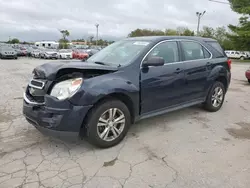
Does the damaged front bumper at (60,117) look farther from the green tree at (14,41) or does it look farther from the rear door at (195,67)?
the green tree at (14,41)

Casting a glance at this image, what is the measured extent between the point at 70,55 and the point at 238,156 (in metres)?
26.0

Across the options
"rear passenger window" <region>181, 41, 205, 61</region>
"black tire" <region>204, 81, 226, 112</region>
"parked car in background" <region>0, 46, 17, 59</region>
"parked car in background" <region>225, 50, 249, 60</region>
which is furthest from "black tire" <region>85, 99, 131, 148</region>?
"parked car in background" <region>225, 50, 249, 60</region>

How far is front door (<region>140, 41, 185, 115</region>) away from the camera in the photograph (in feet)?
12.3

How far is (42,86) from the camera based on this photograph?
128 inches

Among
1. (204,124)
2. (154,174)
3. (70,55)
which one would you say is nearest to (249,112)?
(204,124)

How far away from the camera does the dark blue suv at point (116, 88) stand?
304 centimetres

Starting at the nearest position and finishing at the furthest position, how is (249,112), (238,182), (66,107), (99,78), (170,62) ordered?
1. (238,182)
2. (66,107)
3. (99,78)
4. (170,62)
5. (249,112)

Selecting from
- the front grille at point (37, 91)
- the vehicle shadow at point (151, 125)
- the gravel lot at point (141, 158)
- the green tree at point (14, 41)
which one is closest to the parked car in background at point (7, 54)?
the gravel lot at point (141, 158)

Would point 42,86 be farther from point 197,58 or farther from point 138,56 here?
point 197,58

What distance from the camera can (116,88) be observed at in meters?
3.29

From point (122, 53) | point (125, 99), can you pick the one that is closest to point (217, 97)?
point (122, 53)

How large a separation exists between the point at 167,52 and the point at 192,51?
2.54ft

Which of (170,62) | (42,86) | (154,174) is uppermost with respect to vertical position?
(170,62)

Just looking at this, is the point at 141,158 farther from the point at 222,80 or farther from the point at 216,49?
the point at 216,49
